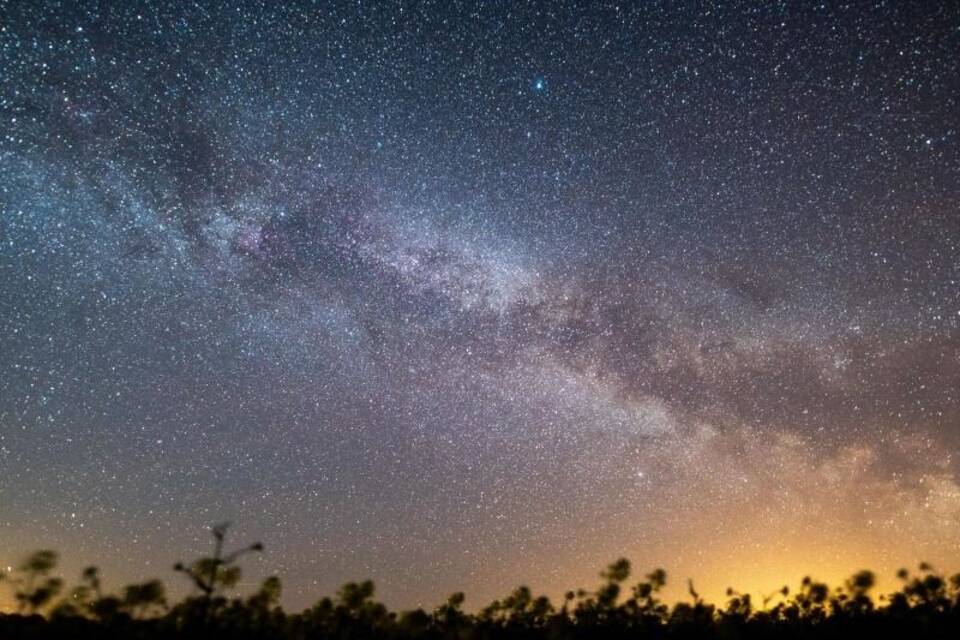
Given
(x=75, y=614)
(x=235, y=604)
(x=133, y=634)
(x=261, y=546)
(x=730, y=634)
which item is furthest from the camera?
(x=235, y=604)

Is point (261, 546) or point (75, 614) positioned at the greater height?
point (261, 546)

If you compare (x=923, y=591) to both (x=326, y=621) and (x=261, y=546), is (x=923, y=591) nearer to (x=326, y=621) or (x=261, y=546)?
(x=326, y=621)

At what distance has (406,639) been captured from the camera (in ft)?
189

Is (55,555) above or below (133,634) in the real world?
above

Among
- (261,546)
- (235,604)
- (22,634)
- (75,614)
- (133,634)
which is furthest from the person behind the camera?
(235,604)

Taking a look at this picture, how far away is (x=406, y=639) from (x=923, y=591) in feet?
171

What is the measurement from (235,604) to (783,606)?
60194mm

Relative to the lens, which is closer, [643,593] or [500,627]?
[500,627]

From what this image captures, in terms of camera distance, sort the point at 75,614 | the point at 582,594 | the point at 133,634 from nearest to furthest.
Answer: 1. the point at 133,634
2. the point at 75,614
3. the point at 582,594

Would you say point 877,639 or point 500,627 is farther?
point 500,627

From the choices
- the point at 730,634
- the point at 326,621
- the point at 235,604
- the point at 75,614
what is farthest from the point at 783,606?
the point at 75,614

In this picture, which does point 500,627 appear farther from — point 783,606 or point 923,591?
point 923,591

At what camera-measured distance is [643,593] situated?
275 feet

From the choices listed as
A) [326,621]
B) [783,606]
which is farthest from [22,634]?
[783,606]
